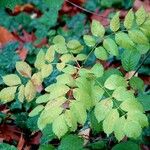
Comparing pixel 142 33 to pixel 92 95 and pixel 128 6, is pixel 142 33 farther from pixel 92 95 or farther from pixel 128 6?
pixel 128 6

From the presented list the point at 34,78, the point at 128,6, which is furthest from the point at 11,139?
the point at 128,6

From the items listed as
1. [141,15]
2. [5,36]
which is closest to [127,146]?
[141,15]

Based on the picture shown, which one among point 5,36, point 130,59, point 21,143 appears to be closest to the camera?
point 130,59

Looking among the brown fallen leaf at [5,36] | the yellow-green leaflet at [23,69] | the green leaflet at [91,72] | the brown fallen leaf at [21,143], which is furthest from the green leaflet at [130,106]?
the brown fallen leaf at [5,36]

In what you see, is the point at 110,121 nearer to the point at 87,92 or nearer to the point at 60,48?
the point at 87,92

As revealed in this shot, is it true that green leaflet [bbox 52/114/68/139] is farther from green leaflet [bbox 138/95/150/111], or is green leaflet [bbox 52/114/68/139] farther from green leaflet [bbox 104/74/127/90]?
green leaflet [bbox 138/95/150/111]
